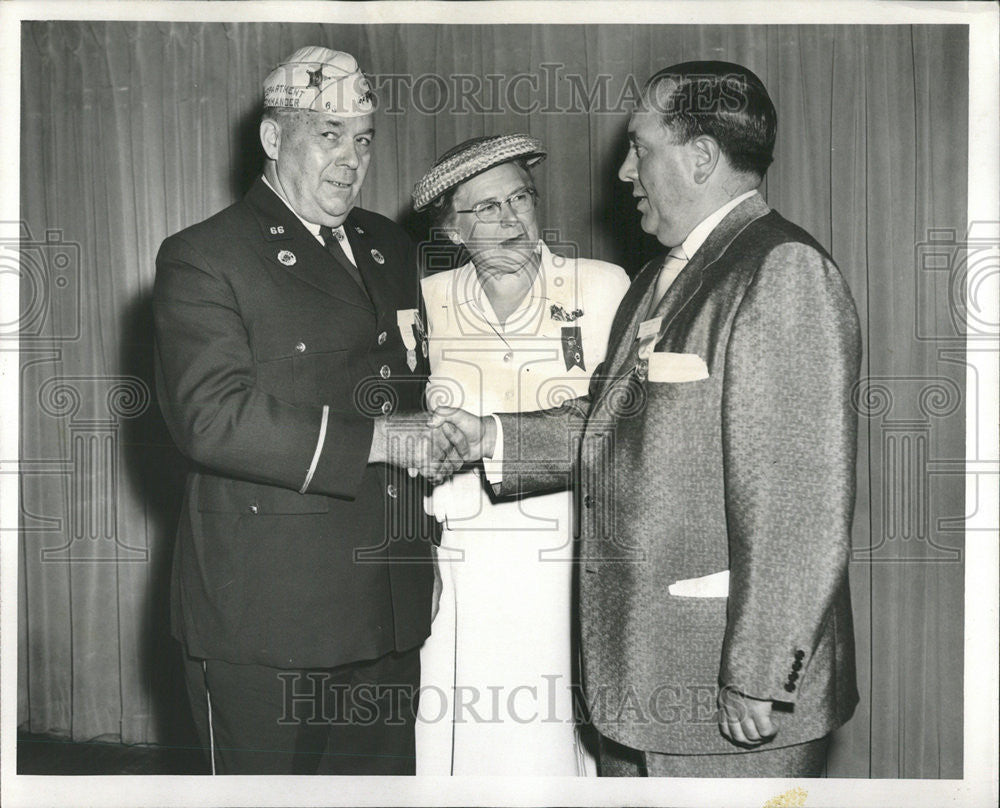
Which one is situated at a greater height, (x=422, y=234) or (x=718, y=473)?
(x=422, y=234)

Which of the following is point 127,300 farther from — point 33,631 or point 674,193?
point 674,193

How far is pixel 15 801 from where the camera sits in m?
2.35

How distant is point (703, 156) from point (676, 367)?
0.46 meters

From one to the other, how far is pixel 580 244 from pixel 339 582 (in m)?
1.09

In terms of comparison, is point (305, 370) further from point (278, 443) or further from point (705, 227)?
point (705, 227)

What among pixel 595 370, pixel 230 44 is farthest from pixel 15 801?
pixel 230 44

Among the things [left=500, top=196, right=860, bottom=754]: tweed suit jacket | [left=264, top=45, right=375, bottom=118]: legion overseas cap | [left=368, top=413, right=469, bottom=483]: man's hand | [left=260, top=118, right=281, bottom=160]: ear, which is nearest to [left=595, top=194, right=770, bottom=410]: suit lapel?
[left=500, top=196, right=860, bottom=754]: tweed suit jacket

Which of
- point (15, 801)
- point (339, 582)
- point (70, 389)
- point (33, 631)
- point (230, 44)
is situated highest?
point (230, 44)

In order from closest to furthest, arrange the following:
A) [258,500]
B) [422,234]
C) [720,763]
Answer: [720,763] < [258,500] < [422,234]

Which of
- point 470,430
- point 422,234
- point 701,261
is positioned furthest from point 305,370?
point 701,261

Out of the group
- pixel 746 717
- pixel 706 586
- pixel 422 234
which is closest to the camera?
pixel 746 717

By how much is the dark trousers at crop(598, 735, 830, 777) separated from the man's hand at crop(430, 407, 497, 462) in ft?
2.37

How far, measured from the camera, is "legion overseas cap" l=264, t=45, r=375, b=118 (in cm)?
220

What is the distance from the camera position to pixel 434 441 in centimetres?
225
